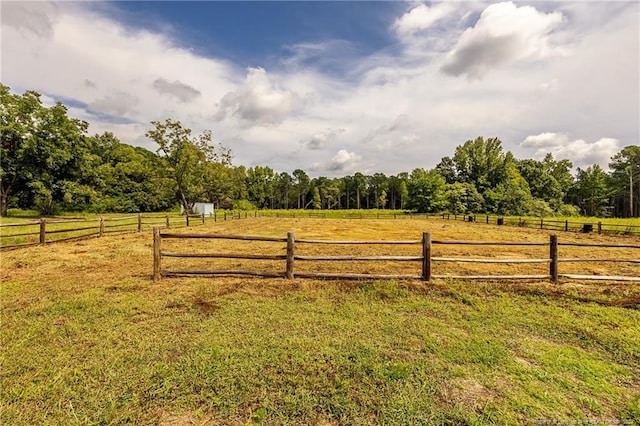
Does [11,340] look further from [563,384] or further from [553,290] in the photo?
[553,290]

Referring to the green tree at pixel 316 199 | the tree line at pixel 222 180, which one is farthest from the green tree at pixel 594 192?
the green tree at pixel 316 199

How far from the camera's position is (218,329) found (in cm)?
430

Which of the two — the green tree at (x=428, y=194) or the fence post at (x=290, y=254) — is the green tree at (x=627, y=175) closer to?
the green tree at (x=428, y=194)

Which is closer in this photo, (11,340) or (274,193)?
(11,340)

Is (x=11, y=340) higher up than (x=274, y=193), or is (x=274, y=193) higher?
(x=274, y=193)

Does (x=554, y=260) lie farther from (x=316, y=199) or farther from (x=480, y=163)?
(x=316, y=199)

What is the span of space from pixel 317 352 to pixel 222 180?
4495 cm

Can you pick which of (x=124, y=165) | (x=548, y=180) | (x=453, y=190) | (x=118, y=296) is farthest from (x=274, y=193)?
(x=118, y=296)

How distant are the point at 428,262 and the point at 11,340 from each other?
24.0 feet

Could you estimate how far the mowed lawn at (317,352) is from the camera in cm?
276

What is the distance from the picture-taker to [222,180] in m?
45.3

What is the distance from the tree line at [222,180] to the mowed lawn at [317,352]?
26.2 m

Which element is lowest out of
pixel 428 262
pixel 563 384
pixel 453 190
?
pixel 563 384

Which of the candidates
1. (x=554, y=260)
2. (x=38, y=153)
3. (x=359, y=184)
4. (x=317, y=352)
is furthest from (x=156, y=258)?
(x=359, y=184)
